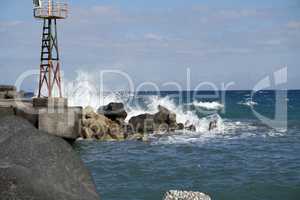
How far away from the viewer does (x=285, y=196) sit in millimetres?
10461

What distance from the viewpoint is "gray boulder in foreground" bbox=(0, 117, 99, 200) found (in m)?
2.72

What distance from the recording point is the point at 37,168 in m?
3.00

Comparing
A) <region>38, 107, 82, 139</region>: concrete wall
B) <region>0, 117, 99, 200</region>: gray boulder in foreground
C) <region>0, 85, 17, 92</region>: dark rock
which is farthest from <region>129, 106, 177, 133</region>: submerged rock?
<region>0, 117, 99, 200</region>: gray boulder in foreground

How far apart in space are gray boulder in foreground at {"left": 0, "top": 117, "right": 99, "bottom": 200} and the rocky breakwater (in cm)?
1657

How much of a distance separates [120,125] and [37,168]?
63.7 feet

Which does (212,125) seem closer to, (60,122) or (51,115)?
(60,122)

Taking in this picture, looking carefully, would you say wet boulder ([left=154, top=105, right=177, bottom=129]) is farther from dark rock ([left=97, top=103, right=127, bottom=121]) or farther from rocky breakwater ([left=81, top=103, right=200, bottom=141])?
dark rock ([left=97, top=103, right=127, bottom=121])

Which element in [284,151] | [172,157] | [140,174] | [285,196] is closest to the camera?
[285,196]

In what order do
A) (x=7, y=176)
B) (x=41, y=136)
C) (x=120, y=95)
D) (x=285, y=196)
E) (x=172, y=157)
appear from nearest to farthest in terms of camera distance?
(x=7, y=176), (x=41, y=136), (x=285, y=196), (x=172, y=157), (x=120, y=95)

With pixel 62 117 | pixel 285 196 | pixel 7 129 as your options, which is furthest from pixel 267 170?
pixel 7 129

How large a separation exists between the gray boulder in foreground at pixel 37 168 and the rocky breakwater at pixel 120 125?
16.6 meters

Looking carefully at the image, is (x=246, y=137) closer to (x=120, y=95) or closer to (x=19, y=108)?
(x=19, y=108)

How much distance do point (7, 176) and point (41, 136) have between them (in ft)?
1.89

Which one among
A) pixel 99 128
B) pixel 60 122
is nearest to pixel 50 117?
pixel 60 122
